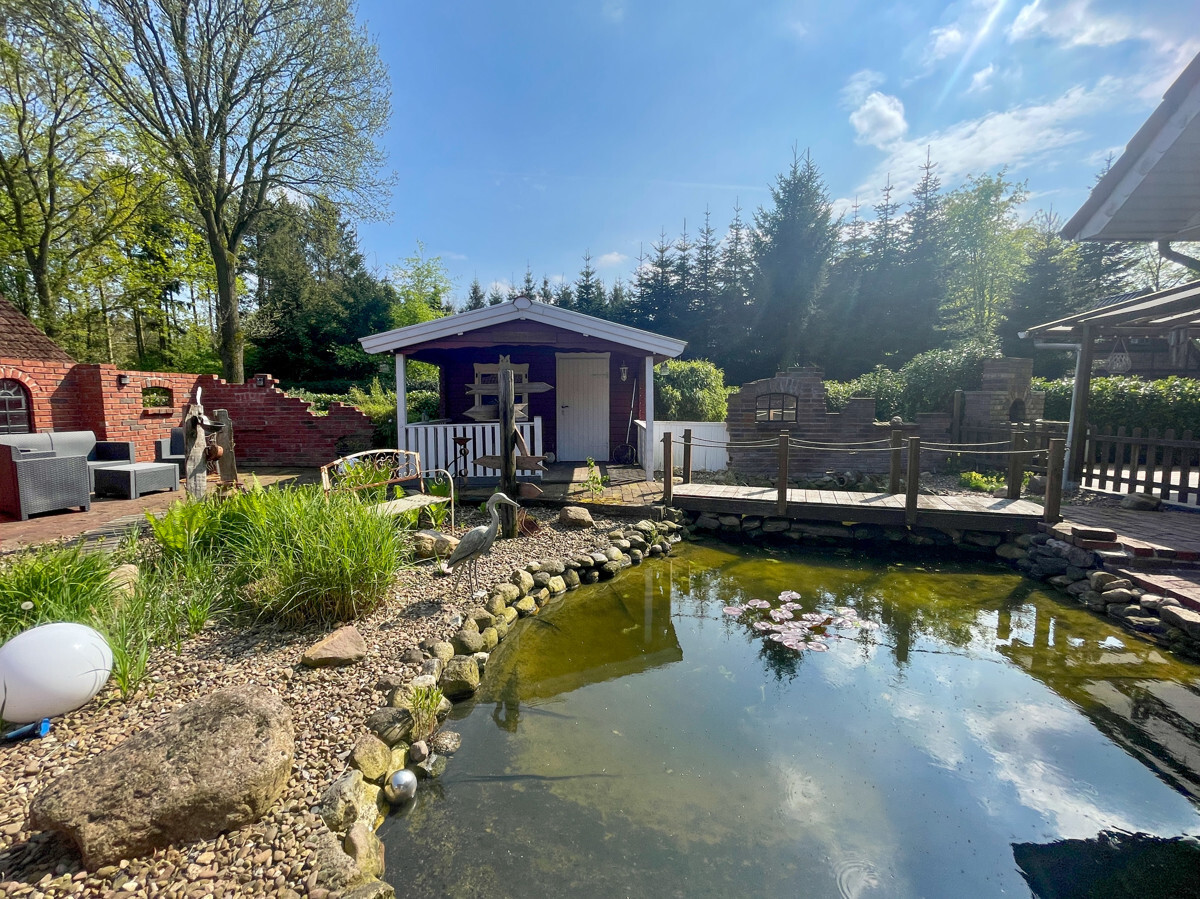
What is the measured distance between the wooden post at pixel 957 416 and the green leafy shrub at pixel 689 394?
431 centimetres

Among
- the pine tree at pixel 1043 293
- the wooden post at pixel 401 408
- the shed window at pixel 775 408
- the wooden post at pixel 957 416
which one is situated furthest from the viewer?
the pine tree at pixel 1043 293

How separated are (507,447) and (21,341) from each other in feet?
32.3

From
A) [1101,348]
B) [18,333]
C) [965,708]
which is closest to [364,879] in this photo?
[965,708]

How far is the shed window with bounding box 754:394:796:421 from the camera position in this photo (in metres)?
9.19

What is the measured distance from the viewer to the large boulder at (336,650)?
9.84ft

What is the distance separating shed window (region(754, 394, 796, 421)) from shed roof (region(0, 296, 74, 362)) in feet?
39.8

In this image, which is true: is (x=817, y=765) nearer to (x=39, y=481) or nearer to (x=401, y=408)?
(x=401, y=408)

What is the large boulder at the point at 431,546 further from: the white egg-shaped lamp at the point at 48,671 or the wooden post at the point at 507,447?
the white egg-shaped lamp at the point at 48,671

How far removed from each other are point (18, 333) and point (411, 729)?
11692 mm

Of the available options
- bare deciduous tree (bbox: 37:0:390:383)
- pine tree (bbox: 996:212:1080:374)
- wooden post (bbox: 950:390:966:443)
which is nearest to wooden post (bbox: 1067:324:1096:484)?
wooden post (bbox: 950:390:966:443)

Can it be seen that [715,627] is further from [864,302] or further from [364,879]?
[864,302]

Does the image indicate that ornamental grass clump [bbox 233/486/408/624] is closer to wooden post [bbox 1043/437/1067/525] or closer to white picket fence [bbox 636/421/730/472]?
white picket fence [bbox 636/421/730/472]

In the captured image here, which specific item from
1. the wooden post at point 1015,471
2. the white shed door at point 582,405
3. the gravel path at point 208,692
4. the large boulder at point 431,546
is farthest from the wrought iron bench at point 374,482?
the wooden post at point 1015,471

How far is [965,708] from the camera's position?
3.15 metres
